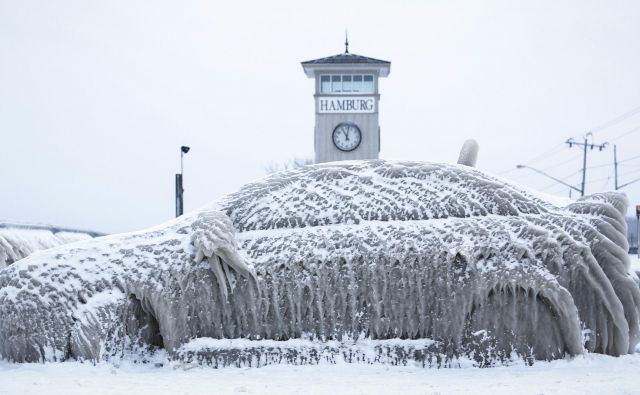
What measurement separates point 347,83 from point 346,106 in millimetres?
827

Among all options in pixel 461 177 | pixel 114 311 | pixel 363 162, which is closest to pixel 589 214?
pixel 461 177

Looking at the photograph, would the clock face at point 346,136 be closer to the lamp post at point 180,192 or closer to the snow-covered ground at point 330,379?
the lamp post at point 180,192

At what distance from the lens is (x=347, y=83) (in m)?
20.8

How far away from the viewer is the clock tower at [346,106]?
805 inches

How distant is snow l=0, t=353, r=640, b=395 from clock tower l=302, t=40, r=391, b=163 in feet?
51.7

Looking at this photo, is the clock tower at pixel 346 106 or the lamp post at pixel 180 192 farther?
the clock tower at pixel 346 106

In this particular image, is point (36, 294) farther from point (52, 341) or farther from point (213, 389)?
point (213, 389)

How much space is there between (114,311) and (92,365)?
422 millimetres

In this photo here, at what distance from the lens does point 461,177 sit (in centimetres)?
547

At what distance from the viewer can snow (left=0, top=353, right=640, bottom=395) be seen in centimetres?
405

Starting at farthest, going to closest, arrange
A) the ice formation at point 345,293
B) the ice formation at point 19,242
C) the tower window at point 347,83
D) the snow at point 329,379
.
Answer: the tower window at point 347,83 → the ice formation at point 19,242 → the ice formation at point 345,293 → the snow at point 329,379

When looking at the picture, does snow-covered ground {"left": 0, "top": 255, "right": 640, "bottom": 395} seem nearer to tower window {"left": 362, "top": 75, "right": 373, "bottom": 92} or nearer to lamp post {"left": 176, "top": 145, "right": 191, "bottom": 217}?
lamp post {"left": 176, "top": 145, "right": 191, "bottom": 217}

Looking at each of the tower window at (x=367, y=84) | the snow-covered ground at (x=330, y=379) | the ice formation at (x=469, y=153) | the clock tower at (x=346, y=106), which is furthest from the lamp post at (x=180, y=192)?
the snow-covered ground at (x=330, y=379)

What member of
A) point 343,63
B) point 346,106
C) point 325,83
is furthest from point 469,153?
point 325,83
